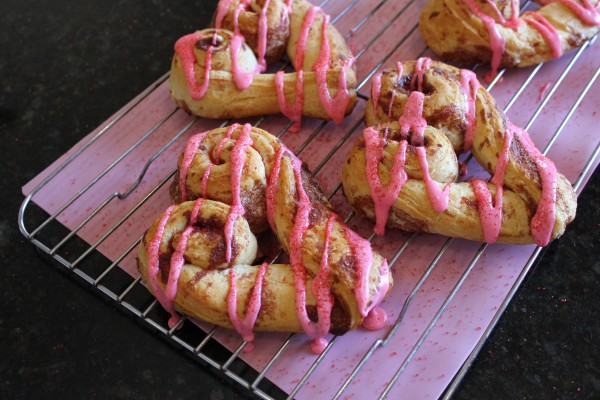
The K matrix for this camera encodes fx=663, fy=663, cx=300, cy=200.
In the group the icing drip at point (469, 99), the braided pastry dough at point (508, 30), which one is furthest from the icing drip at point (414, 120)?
the braided pastry dough at point (508, 30)

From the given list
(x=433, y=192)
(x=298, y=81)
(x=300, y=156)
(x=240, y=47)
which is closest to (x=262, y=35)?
(x=240, y=47)

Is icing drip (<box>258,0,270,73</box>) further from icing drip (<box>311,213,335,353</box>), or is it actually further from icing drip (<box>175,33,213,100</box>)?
icing drip (<box>311,213,335,353</box>)

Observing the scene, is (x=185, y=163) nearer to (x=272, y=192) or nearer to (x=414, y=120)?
(x=272, y=192)

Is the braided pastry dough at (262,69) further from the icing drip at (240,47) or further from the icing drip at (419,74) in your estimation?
the icing drip at (419,74)

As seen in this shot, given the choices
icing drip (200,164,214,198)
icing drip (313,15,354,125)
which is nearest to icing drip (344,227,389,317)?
icing drip (200,164,214,198)

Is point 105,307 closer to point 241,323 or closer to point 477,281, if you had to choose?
point 241,323
